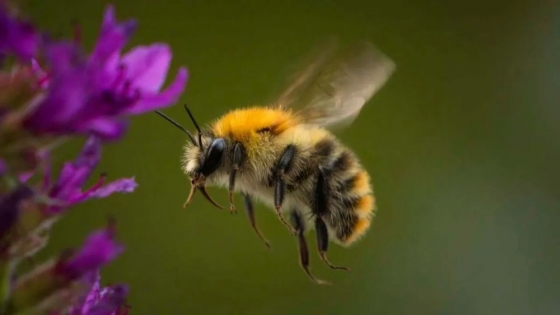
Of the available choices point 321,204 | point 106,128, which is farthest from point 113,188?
point 321,204

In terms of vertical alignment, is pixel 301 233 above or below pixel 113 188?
above

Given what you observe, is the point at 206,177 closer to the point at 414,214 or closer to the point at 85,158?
the point at 85,158

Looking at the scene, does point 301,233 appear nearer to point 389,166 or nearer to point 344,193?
point 344,193

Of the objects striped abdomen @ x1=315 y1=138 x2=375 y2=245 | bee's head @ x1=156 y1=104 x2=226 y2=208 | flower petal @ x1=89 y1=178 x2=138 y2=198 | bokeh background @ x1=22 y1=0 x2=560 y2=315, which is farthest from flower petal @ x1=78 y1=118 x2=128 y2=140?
bokeh background @ x1=22 y1=0 x2=560 y2=315

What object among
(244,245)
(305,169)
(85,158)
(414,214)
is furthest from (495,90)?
(85,158)

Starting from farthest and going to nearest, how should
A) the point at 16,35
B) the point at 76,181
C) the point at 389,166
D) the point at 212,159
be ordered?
the point at 389,166, the point at 212,159, the point at 76,181, the point at 16,35

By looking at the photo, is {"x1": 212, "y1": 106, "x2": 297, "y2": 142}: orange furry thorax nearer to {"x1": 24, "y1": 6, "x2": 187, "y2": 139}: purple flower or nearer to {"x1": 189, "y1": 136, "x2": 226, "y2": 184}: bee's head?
{"x1": 189, "y1": 136, "x2": 226, "y2": 184}: bee's head
